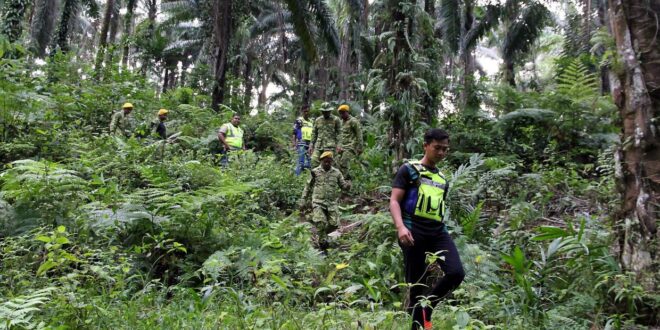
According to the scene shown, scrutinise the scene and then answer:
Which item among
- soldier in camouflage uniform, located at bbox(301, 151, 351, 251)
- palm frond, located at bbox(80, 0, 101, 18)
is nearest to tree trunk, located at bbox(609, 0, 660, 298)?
soldier in camouflage uniform, located at bbox(301, 151, 351, 251)

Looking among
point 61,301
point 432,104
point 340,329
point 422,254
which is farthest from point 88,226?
point 432,104

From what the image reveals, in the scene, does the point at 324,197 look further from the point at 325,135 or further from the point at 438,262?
the point at 438,262

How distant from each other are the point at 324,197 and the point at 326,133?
82.7 inches

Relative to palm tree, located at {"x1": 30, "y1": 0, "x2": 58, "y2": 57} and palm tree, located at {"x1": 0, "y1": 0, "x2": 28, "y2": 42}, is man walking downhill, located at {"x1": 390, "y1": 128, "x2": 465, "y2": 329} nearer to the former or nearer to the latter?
palm tree, located at {"x1": 0, "y1": 0, "x2": 28, "y2": 42}

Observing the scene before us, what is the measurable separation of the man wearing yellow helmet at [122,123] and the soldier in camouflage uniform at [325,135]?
398cm

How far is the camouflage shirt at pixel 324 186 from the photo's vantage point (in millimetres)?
6871

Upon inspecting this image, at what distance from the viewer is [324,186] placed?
688 centimetres

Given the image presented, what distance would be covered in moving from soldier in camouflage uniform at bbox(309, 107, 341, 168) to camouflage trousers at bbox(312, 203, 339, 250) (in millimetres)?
1911

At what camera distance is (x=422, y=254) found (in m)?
4.08

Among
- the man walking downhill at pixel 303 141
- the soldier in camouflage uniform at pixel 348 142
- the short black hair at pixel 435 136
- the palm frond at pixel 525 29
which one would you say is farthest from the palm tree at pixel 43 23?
the short black hair at pixel 435 136

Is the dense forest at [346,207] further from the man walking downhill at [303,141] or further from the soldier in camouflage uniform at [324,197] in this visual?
the man walking downhill at [303,141]

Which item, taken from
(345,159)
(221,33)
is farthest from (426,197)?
(221,33)

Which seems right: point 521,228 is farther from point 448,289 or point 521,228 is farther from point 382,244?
point 448,289

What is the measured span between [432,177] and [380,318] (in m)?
1.41
